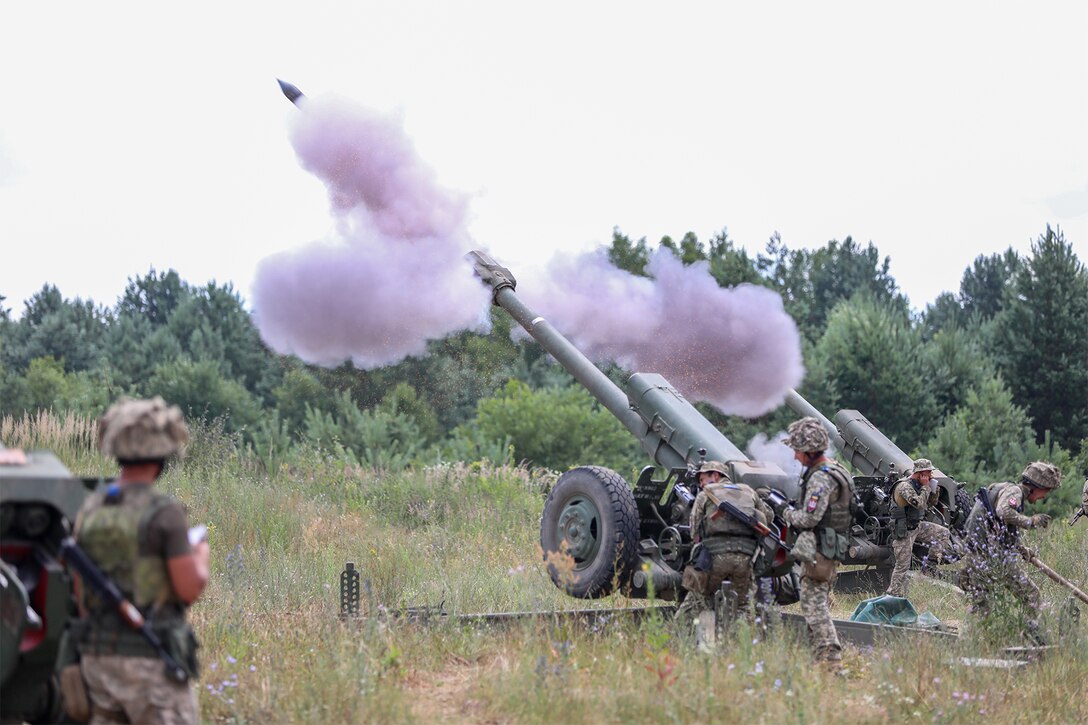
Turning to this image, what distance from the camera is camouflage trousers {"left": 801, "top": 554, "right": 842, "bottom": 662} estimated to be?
7.82 m

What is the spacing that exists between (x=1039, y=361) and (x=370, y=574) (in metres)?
20.4

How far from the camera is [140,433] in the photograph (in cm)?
445

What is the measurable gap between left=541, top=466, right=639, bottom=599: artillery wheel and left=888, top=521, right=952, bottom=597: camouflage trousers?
381cm

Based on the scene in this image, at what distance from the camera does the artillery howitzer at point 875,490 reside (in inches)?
473

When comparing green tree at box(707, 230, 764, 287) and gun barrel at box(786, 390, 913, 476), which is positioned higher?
green tree at box(707, 230, 764, 287)

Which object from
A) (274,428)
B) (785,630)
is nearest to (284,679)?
(785,630)

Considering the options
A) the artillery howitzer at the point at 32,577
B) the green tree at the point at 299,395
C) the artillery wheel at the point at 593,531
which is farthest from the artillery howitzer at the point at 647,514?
the green tree at the point at 299,395

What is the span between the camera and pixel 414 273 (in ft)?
41.0

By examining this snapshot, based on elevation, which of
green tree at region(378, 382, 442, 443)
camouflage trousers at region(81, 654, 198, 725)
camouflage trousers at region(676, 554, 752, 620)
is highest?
green tree at region(378, 382, 442, 443)

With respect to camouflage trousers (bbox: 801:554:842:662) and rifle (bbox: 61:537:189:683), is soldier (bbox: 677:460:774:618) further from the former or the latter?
rifle (bbox: 61:537:189:683)

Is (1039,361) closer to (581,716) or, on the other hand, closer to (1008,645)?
(1008,645)

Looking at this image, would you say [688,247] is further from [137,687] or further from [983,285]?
[137,687]

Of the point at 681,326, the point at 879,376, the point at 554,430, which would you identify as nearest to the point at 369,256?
the point at 681,326

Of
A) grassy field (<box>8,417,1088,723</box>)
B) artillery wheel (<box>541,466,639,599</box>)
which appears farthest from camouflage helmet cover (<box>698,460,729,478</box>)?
grassy field (<box>8,417,1088,723</box>)
